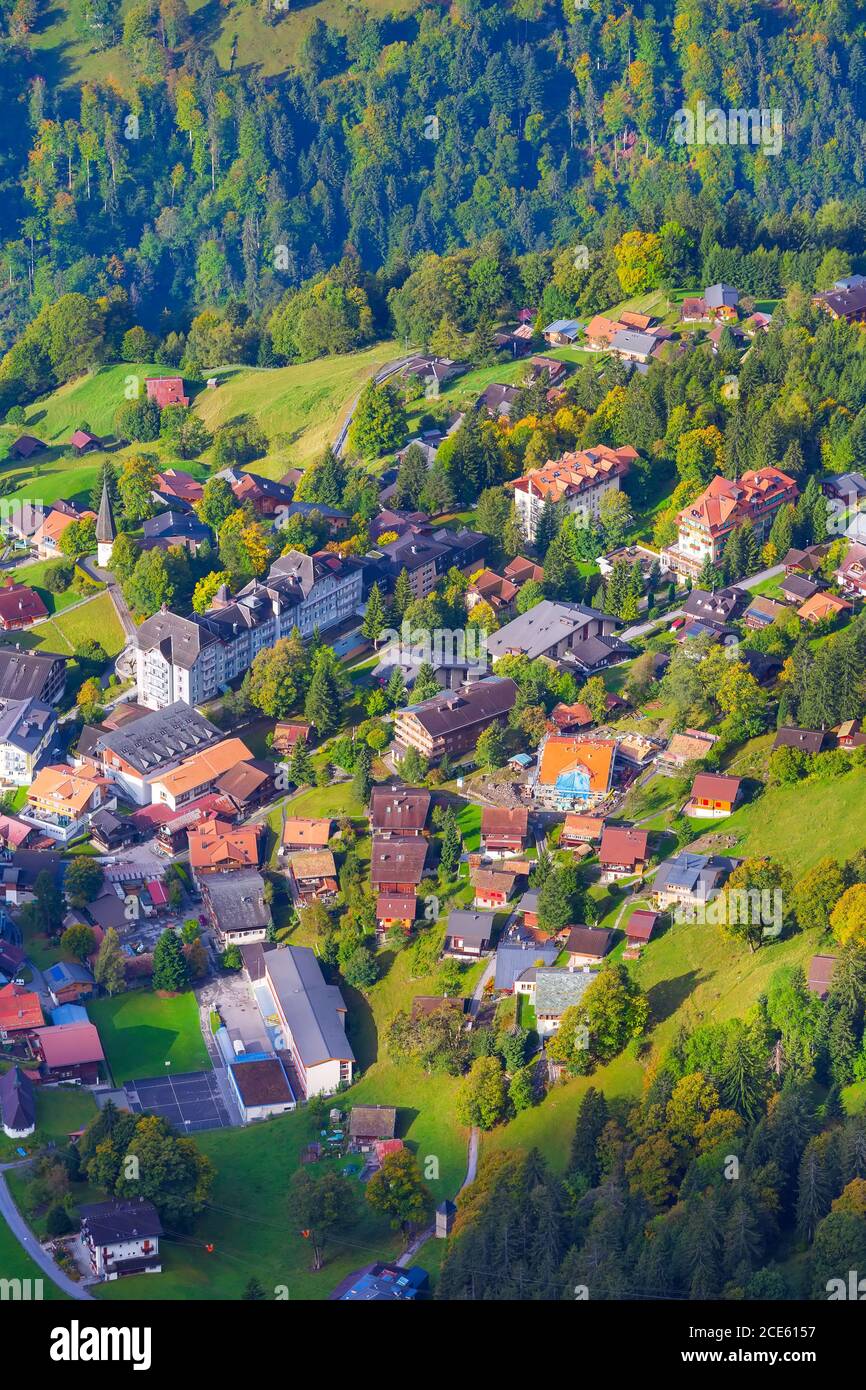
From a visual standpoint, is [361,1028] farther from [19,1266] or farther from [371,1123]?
[19,1266]

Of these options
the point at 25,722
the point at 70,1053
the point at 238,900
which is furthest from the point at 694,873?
the point at 25,722

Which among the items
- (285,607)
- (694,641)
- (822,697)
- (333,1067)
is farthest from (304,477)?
(333,1067)

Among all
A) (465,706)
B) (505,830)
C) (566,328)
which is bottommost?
(505,830)

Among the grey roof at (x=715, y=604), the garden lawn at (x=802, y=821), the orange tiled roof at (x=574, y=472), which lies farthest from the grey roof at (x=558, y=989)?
the orange tiled roof at (x=574, y=472)

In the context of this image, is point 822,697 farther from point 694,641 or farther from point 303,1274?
point 303,1274

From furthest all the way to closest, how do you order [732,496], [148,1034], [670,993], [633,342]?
[633,342], [732,496], [148,1034], [670,993]

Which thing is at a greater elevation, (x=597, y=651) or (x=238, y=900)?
(x=597, y=651)

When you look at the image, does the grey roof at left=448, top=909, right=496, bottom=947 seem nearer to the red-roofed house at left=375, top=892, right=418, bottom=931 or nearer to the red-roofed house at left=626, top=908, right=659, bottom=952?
the red-roofed house at left=375, top=892, right=418, bottom=931
